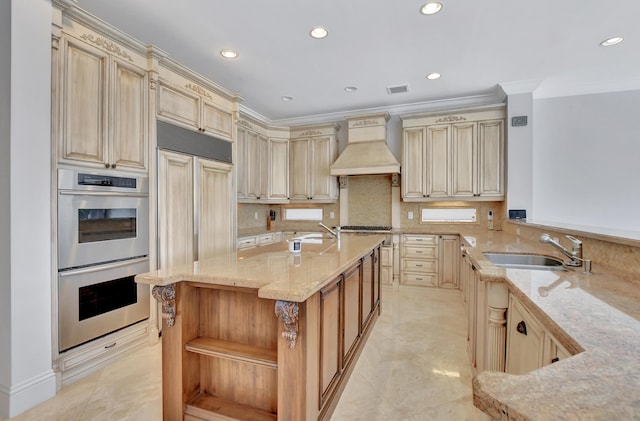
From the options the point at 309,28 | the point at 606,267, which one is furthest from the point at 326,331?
the point at 309,28

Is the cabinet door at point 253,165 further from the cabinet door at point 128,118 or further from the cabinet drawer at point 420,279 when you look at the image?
the cabinet drawer at point 420,279

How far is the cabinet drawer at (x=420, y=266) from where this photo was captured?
14.6 feet

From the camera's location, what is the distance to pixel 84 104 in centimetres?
224

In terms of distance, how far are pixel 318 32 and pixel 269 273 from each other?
2307 mm

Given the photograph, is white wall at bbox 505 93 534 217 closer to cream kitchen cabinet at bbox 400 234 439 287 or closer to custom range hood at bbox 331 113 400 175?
cream kitchen cabinet at bbox 400 234 439 287

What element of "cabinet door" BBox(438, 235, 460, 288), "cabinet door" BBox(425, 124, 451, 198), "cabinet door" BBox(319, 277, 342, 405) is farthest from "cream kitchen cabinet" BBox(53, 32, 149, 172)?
"cabinet door" BBox(438, 235, 460, 288)

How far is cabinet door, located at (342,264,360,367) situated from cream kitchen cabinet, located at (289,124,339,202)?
9.60 ft

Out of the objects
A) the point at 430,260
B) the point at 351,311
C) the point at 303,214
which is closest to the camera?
the point at 351,311

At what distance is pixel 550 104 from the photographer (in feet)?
13.7

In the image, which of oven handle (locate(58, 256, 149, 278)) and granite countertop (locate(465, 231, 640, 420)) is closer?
granite countertop (locate(465, 231, 640, 420))

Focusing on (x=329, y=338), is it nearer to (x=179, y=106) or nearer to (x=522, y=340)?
(x=522, y=340)

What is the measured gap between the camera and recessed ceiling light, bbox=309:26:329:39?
105 inches

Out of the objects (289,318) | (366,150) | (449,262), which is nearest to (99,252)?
(289,318)

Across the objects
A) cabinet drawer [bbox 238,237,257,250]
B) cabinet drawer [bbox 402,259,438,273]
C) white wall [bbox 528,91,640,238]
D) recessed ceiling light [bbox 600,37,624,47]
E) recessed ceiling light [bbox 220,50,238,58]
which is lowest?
cabinet drawer [bbox 402,259,438,273]
